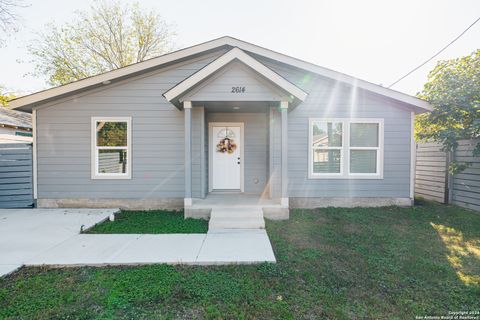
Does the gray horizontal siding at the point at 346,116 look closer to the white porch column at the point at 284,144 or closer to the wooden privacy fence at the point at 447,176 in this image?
the white porch column at the point at 284,144

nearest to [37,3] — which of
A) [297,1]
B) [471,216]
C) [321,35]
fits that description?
[297,1]

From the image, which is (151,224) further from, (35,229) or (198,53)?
(198,53)

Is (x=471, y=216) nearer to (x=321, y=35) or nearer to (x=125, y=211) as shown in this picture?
(x=321, y=35)

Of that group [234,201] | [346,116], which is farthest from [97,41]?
[346,116]

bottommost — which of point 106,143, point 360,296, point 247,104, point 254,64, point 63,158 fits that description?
point 360,296

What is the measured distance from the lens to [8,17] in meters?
7.59

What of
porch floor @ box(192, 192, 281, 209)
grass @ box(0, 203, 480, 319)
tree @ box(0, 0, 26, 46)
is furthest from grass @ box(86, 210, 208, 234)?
tree @ box(0, 0, 26, 46)

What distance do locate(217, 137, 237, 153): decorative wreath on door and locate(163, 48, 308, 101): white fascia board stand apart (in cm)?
236

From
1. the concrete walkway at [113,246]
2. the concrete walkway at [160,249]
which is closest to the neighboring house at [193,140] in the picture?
the concrete walkway at [113,246]

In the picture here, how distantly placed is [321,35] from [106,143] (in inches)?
347

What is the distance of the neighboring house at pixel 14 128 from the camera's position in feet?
29.9

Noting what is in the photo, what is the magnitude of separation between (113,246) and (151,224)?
125 cm

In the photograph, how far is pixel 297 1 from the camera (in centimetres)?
790

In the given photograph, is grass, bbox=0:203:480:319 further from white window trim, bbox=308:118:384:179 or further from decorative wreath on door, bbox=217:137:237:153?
decorative wreath on door, bbox=217:137:237:153
